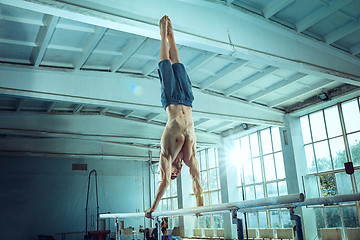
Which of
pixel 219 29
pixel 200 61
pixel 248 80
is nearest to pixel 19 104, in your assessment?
pixel 200 61

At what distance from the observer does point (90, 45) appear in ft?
31.7

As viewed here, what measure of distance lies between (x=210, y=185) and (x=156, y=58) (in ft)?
40.1

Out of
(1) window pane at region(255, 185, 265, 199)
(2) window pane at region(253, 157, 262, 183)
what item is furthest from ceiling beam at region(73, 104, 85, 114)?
(1) window pane at region(255, 185, 265, 199)

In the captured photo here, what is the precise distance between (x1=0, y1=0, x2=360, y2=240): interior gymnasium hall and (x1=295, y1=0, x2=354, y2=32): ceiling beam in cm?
4

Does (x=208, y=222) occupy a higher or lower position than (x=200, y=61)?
lower

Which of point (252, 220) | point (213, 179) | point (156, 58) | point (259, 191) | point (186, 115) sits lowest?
point (252, 220)

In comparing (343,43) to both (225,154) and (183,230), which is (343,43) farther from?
(183,230)

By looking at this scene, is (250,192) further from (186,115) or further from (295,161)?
(186,115)

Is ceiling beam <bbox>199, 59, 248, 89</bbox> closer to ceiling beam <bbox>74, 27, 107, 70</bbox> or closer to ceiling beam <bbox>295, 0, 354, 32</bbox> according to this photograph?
ceiling beam <bbox>295, 0, 354, 32</bbox>

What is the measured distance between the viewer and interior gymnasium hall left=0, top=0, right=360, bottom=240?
6445mm

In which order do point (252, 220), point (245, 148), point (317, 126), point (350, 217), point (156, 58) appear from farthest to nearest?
point (245, 148), point (252, 220), point (317, 126), point (350, 217), point (156, 58)

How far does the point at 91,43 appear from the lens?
956cm

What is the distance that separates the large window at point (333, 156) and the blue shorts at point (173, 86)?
11.3 m

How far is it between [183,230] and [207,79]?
1204cm
